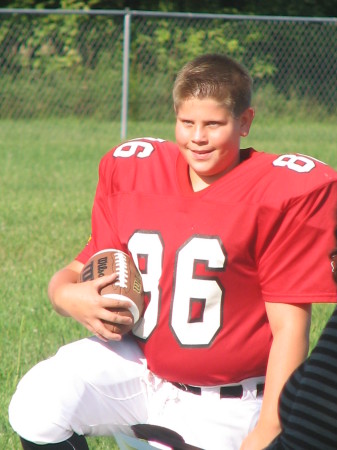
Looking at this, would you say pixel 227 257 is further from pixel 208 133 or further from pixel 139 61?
pixel 139 61

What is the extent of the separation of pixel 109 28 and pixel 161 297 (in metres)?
12.3

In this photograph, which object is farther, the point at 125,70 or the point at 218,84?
the point at 125,70

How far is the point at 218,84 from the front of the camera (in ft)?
8.79

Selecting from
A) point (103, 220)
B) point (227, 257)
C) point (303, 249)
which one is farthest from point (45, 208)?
point (303, 249)

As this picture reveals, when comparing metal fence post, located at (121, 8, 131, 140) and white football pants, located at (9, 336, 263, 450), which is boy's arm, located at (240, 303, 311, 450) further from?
metal fence post, located at (121, 8, 131, 140)

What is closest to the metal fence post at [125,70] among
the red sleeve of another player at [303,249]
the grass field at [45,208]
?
the grass field at [45,208]

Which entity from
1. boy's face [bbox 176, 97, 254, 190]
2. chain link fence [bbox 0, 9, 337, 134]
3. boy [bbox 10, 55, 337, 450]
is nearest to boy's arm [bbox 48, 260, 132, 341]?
boy [bbox 10, 55, 337, 450]

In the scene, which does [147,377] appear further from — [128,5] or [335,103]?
[128,5]

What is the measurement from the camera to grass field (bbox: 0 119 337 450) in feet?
Result: 14.0

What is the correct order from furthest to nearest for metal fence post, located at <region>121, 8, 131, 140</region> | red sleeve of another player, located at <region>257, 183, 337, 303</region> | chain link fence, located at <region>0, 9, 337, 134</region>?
chain link fence, located at <region>0, 9, 337, 134</region>
metal fence post, located at <region>121, 8, 131, 140</region>
red sleeve of another player, located at <region>257, 183, 337, 303</region>

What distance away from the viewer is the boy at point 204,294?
2.58 m

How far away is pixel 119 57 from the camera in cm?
1481

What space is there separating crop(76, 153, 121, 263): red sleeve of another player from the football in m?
0.10

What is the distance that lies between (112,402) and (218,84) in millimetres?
999
